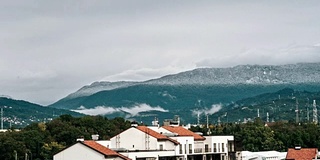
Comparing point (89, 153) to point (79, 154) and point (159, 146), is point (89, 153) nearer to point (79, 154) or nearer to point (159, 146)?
point (79, 154)

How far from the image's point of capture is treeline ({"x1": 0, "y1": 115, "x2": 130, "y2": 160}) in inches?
5384

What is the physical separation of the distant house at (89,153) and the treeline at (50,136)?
1606 inches

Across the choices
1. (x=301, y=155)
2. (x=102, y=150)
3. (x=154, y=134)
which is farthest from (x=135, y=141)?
(x=301, y=155)

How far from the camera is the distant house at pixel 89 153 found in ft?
292

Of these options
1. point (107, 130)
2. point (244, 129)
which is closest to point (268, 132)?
point (244, 129)

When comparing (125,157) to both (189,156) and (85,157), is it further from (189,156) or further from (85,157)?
(189,156)

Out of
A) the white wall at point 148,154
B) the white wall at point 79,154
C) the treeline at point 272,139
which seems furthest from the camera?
the treeline at point 272,139

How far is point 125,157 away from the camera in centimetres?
9025

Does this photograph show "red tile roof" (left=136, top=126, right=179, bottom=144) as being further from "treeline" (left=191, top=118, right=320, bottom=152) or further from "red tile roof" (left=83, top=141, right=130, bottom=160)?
"treeline" (left=191, top=118, right=320, bottom=152)

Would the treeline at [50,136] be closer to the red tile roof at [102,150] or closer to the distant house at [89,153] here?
the distant house at [89,153]

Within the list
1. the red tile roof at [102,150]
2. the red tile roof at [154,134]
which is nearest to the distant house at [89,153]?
the red tile roof at [102,150]

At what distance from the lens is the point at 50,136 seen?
148625 millimetres

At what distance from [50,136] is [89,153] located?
5987 centimetres

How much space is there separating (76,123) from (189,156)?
5576 cm
